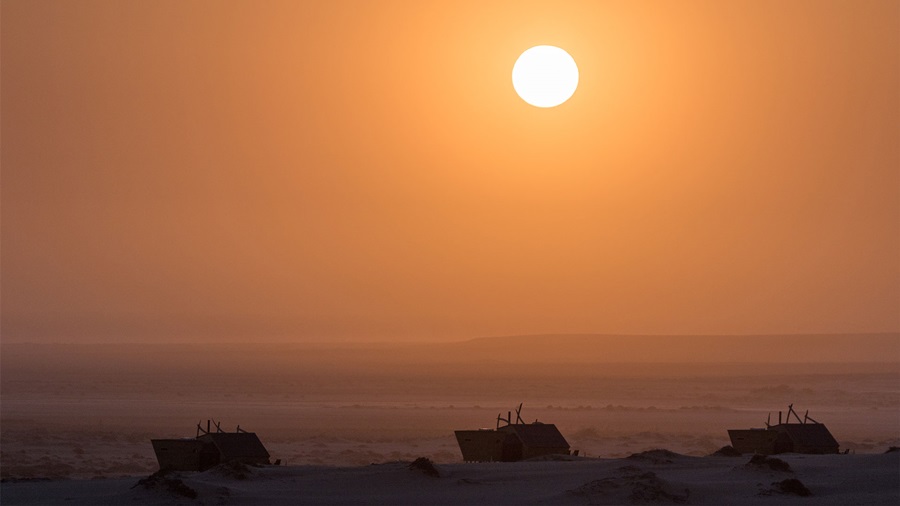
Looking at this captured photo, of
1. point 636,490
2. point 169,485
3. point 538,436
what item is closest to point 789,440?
point 538,436

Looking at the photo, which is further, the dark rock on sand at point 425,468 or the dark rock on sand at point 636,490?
the dark rock on sand at point 425,468

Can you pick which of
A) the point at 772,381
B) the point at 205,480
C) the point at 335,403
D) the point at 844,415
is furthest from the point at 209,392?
the point at 205,480

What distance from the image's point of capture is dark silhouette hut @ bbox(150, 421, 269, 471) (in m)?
42.3

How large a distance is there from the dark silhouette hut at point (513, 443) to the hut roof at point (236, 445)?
316 inches

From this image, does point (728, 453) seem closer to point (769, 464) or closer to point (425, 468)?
point (769, 464)

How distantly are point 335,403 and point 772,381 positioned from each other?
250 ft

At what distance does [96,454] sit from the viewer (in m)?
59.4

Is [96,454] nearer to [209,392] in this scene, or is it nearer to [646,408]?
[646,408]

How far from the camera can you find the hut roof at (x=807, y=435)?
46.4 metres

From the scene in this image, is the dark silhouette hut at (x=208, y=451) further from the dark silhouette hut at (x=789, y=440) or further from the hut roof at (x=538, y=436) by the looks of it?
the dark silhouette hut at (x=789, y=440)

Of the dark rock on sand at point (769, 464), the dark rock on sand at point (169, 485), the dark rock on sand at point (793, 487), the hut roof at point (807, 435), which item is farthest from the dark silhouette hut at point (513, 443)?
the dark rock on sand at point (169, 485)

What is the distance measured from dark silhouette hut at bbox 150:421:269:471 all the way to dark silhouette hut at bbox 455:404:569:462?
803 centimetres

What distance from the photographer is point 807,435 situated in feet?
153

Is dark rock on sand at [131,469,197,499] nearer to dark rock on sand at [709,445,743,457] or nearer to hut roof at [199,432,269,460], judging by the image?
hut roof at [199,432,269,460]
